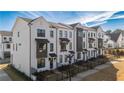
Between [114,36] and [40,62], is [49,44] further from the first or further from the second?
[114,36]

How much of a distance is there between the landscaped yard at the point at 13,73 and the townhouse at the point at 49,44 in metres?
0.15

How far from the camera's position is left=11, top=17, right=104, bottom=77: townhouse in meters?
6.04

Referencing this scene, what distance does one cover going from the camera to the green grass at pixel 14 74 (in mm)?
5941

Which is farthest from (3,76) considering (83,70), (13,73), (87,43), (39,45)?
(87,43)

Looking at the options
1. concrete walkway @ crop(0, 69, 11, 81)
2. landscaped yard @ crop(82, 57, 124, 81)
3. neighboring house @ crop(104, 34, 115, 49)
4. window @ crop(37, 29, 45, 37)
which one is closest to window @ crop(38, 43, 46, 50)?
window @ crop(37, 29, 45, 37)

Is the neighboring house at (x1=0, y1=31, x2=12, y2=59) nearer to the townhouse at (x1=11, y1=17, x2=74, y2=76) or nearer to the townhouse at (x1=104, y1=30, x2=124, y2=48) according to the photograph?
the townhouse at (x1=11, y1=17, x2=74, y2=76)

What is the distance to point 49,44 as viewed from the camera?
6383 millimetres

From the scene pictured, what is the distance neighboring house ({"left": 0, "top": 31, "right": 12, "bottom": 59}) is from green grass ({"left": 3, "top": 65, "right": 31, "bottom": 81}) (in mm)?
464

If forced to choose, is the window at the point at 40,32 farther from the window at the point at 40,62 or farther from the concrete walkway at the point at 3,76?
the concrete walkway at the point at 3,76

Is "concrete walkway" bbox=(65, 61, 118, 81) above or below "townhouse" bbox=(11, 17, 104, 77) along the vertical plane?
below

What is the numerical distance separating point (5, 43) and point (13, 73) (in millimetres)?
1175
